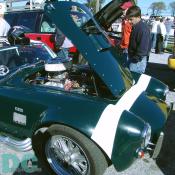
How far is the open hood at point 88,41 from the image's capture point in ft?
10.8

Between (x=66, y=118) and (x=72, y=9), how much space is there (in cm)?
138

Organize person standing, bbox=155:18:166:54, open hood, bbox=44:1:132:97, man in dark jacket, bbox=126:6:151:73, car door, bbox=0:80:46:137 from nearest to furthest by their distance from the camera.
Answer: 1. car door, bbox=0:80:46:137
2. open hood, bbox=44:1:132:97
3. man in dark jacket, bbox=126:6:151:73
4. person standing, bbox=155:18:166:54

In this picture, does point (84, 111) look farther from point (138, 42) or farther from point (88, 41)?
point (138, 42)

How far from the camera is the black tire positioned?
2.83 meters

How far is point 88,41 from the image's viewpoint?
3.34 meters

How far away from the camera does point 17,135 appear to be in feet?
11.5

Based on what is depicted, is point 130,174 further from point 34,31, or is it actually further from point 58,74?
point 34,31

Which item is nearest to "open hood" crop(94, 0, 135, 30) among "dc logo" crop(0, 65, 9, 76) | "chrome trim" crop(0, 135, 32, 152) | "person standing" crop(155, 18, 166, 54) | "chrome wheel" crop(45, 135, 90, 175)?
"dc logo" crop(0, 65, 9, 76)

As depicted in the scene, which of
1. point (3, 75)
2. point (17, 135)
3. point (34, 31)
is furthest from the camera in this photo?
point (34, 31)

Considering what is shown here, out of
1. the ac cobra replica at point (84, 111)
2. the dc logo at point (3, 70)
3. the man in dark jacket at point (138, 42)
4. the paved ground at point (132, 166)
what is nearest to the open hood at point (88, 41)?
the ac cobra replica at point (84, 111)

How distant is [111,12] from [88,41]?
1.61 ft

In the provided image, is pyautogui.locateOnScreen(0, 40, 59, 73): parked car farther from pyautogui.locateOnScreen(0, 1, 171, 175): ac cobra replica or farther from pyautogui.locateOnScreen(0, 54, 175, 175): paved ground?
pyautogui.locateOnScreen(0, 54, 175, 175): paved ground

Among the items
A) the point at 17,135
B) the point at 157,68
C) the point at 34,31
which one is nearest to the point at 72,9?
the point at 17,135

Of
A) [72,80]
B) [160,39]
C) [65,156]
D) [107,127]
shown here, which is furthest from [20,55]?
[160,39]
